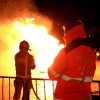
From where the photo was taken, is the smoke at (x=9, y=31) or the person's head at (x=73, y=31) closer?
the person's head at (x=73, y=31)

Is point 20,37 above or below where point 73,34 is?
above

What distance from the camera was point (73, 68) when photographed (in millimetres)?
2906

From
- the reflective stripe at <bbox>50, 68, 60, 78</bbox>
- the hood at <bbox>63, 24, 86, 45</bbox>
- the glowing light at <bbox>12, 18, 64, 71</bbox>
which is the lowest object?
the reflective stripe at <bbox>50, 68, 60, 78</bbox>

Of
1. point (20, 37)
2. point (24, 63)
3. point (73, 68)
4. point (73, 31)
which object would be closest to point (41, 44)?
point (20, 37)

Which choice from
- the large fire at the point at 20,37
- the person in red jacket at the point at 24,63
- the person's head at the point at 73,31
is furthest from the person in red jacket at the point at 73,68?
the large fire at the point at 20,37

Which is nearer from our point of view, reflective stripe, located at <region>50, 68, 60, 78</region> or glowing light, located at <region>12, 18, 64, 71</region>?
reflective stripe, located at <region>50, 68, 60, 78</region>

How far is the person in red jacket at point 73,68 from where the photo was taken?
2.90 meters

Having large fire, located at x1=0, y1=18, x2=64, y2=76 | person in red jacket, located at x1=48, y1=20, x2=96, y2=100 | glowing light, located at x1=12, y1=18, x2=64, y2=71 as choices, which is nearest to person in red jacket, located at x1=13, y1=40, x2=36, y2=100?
person in red jacket, located at x1=48, y1=20, x2=96, y2=100

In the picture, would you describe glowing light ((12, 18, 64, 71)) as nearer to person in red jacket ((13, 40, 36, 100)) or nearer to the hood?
person in red jacket ((13, 40, 36, 100))

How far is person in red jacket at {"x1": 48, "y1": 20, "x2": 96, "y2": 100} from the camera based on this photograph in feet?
9.52

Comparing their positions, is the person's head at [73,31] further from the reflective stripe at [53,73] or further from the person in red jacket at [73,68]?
the reflective stripe at [53,73]

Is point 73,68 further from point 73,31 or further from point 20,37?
point 20,37

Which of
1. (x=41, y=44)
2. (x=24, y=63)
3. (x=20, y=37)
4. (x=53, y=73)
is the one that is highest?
Answer: (x=20, y=37)

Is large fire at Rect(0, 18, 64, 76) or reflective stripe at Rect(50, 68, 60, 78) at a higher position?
large fire at Rect(0, 18, 64, 76)
